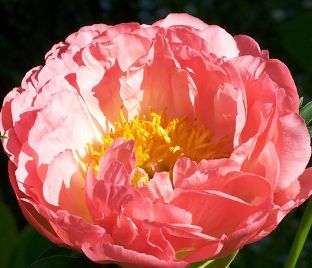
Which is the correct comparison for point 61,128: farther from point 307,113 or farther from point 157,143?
point 307,113

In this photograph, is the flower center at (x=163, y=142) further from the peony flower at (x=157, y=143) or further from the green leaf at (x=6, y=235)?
the green leaf at (x=6, y=235)

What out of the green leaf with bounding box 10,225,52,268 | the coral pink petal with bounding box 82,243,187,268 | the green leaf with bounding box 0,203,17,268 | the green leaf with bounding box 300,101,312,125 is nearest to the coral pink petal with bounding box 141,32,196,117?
the green leaf with bounding box 300,101,312,125

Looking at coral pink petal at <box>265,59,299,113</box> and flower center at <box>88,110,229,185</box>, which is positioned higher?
coral pink petal at <box>265,59,299,113</box>

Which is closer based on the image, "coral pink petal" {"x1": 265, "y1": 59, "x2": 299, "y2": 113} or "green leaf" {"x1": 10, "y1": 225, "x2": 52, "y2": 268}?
"coral pink petal" {"x1": 265, "y1": 59, "x2": 299, "y2": 113}

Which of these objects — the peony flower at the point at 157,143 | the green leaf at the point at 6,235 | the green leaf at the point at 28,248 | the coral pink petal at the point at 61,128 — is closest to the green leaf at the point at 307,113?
the peony flower at the point at 157,143

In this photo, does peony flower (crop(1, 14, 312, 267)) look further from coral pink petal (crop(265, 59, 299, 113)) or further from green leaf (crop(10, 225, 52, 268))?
green leaf (crop(10, 225, 52, 268))

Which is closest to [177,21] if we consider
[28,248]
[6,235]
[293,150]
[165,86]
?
[165,86]
